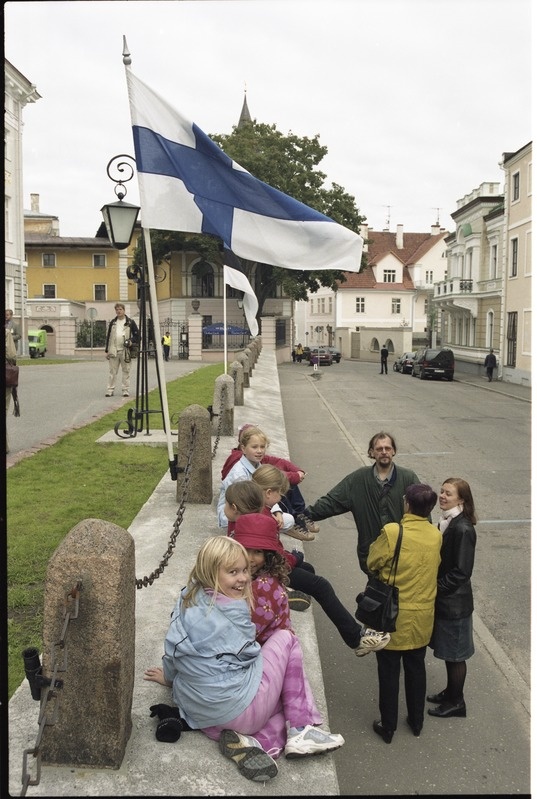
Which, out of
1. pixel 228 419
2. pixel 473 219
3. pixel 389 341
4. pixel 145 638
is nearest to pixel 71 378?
pixel 228 419

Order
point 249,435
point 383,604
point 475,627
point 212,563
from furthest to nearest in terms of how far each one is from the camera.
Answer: point 249,435
point 475,627
point 383,604
point 212,563

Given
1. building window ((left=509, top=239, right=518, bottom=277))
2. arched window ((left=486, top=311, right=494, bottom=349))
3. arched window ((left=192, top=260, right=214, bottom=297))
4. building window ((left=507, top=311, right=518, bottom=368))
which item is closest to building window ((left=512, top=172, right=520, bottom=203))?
building window ((left=509, top=239, right=518, bottom=277))

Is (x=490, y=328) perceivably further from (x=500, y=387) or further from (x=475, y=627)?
(x=475, y=627)

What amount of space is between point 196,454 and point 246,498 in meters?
3.03

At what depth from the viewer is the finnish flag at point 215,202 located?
6207 mm

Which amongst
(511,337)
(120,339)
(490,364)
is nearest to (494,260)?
(511,337)

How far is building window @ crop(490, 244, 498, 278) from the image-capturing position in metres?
40.7

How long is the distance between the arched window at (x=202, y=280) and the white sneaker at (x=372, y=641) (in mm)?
54898

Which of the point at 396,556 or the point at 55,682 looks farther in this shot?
the point at 396,556

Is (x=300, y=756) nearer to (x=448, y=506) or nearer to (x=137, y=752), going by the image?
(x=137, y=752)

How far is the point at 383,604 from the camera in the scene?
14.3 feet

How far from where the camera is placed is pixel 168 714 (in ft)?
12.0

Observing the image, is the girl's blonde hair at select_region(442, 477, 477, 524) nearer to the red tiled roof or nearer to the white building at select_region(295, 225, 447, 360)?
the white building at select_region(295, 225, 447, 360)

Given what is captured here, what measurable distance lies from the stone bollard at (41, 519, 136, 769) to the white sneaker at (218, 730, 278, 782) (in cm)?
50
